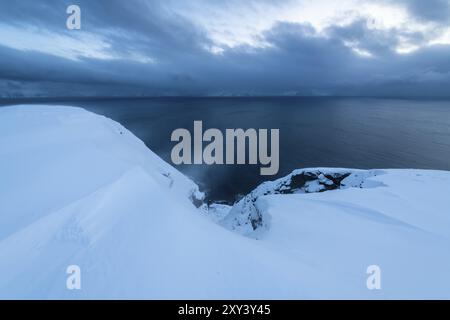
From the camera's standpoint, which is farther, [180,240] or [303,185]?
[303,185]

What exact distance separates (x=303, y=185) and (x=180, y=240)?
24.9 metres

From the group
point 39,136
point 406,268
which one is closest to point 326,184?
point 406,268

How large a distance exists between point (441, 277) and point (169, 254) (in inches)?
401

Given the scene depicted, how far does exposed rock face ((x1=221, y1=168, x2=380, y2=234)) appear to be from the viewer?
21500mm

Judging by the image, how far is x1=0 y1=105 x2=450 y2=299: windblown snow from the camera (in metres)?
5.82

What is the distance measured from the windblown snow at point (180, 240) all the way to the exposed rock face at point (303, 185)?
5183 millimetres

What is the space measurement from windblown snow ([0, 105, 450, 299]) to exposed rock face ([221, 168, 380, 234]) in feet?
17.0

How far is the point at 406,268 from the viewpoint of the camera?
8.35m

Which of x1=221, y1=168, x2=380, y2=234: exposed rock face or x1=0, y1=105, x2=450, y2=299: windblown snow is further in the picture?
x1=221, y1=168, x2=380, y2=234: exposed rock face

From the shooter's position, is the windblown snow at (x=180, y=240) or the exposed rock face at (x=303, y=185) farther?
the exposed rock face at (x=303, y=185)

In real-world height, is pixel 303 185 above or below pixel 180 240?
above

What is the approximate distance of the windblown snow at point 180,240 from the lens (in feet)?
19.1

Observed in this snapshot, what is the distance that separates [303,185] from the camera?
2912cm
